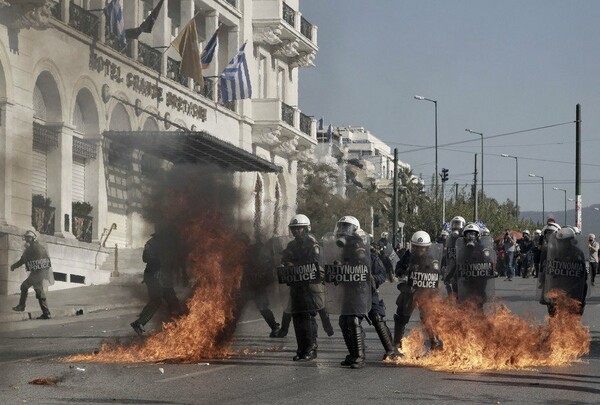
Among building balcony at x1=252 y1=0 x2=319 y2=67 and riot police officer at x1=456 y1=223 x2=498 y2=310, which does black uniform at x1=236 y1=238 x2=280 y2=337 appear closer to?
riot police officer at x1=456 y1=223 x2=498 y2=310

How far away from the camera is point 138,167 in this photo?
14547 millimetres

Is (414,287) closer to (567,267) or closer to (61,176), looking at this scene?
(567,267)

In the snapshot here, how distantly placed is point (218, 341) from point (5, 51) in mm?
7658

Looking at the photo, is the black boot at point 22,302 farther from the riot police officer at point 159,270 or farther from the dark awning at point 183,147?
the riot police officer at point 159,270

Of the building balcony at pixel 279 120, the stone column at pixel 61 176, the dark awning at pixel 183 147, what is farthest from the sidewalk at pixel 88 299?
the building balcony at pixel 279 120

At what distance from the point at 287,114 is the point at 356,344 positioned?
37194mm

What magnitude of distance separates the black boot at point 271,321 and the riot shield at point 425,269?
2.49 m

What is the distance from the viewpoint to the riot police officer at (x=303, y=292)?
14.6 m

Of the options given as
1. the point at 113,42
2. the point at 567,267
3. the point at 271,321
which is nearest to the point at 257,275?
the point at 271,321

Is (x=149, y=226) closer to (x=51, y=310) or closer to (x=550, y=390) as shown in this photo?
(x=550, y=390)

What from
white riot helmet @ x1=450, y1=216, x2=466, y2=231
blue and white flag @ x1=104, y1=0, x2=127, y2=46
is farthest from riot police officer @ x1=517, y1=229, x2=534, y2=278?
blue and white flag @ x1=104, y1=0, x2=127, y2=46

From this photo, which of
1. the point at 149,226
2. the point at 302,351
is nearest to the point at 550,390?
the point at 302,351

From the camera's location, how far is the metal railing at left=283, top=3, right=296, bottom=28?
165 feet

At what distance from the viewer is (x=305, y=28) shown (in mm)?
54219
